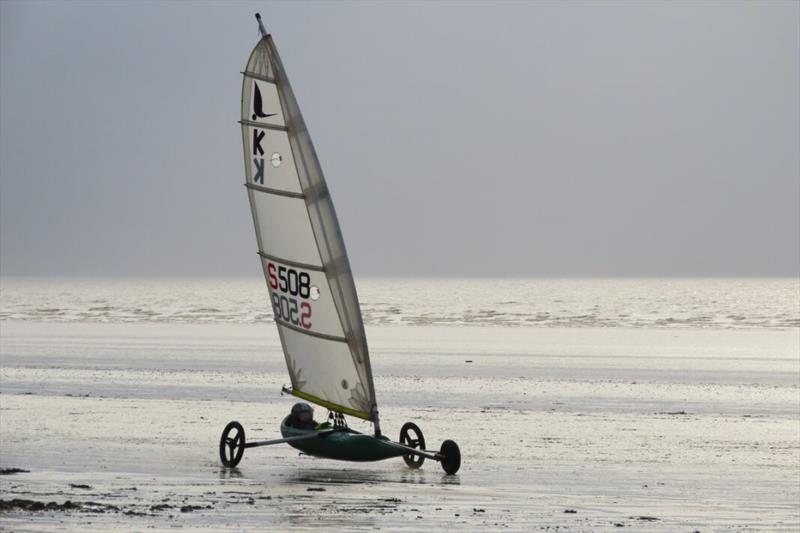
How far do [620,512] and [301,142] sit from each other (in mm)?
7582

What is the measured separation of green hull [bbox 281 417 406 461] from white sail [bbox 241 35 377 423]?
80 cm

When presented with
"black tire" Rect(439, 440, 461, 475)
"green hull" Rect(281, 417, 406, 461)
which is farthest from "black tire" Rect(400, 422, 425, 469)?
"green hull" Rect(281, 417, 406, 461)

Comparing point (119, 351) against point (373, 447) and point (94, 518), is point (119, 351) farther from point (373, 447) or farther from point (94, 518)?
point (94, 518)

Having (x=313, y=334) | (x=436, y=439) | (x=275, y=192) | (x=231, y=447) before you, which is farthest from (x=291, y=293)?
(x=436, y=439)

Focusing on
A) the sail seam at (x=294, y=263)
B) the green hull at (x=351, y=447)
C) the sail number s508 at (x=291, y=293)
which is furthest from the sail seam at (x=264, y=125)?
the green hull at (x=351, y=447)

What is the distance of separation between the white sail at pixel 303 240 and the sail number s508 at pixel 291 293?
0.02m

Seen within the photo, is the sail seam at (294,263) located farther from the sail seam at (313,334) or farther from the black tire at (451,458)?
the black tire at (451,458)

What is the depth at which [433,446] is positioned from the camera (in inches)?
883

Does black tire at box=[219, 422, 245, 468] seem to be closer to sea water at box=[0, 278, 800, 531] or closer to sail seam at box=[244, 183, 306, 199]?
sea water at box=[0, 278, 800, 531]

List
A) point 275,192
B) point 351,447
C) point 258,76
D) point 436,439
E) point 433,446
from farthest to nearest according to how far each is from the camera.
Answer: point 436,439, point 433,446, point 275,192, point 258,76, point 351,447

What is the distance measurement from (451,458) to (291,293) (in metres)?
3.86

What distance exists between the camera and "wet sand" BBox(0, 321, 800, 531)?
15641 millimetres

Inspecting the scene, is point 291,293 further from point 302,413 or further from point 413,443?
point 413,443

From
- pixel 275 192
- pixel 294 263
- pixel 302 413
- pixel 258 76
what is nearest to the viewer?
pixel 302 413
